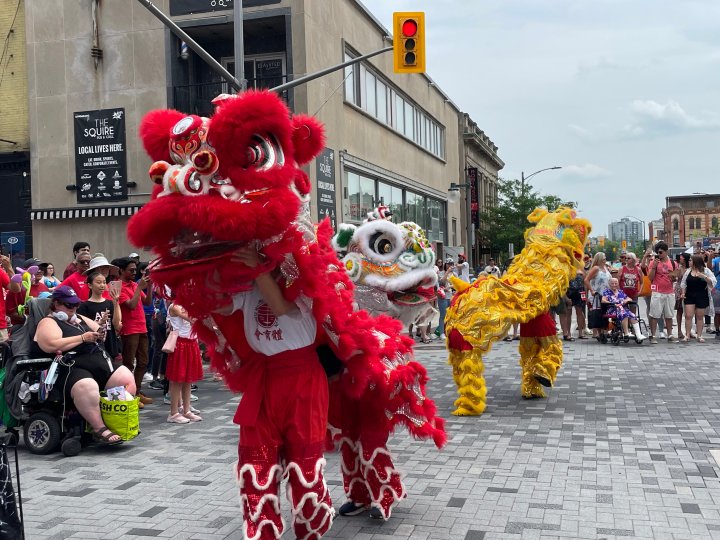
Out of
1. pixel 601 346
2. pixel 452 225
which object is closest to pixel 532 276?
pixel 601 346

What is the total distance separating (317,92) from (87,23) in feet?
19.5

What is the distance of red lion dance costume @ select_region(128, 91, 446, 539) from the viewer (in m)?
3.27

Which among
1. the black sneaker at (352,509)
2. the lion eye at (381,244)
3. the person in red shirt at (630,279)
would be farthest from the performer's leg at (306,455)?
the person in red shirt at (630,279)

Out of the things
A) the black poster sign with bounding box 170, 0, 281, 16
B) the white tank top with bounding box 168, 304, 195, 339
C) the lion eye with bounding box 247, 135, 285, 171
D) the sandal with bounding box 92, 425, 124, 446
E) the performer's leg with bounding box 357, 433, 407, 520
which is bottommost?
the sandal with bounding box 92, 425, 124, 446

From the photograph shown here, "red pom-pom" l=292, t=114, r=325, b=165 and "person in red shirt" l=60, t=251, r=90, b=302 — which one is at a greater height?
"red pom-pom" l=292, t=114, r=325, b=165

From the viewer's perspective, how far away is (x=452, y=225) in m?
37.4

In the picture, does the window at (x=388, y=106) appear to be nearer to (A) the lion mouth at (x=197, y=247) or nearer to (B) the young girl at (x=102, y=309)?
(B) the young girl at (x=102, y=309)

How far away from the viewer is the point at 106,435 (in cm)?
632

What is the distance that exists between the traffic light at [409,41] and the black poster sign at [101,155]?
8.95 meters

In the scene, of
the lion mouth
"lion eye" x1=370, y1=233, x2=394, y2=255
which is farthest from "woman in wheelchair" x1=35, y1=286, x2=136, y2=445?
the lion mouth

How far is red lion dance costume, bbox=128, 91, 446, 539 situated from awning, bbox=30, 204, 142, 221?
14.9 metres

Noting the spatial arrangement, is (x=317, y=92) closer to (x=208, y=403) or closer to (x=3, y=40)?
(x=3, y=40)

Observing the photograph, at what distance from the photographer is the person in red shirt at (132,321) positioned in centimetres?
843

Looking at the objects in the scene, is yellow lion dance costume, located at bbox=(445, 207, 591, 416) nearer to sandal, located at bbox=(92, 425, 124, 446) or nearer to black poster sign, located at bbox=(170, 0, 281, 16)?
sandal, located at bbox=(92, 425, 124, 446)
